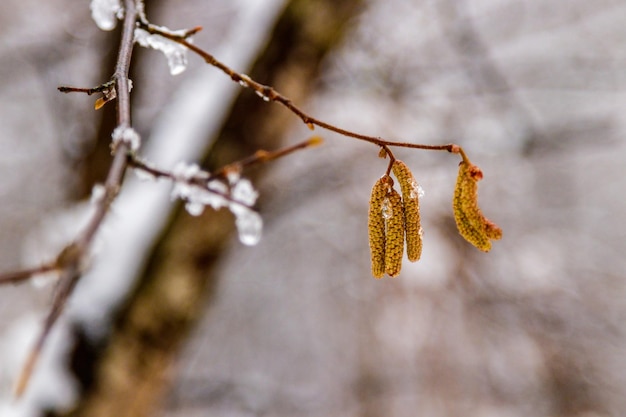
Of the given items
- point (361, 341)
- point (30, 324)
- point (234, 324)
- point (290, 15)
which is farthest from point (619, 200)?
point (30, 324)

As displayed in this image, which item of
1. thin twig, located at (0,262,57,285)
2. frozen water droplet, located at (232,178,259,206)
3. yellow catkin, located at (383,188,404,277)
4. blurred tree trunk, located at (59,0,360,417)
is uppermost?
blurred tree trunk, located at (59,0,360,417)

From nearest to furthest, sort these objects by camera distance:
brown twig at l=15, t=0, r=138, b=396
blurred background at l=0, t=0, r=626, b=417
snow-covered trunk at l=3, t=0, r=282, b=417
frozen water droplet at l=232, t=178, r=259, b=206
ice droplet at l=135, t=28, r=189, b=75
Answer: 1. brown twig at l=15, t=0, r=138, b=396
2. ice droplet at l=135, t=28, r=189, b=75
3. frozen water droplet at l=232, t=178, r=259, b=206
4. snow-covered trunk at l=3, t=0, r=282, b=417
5. blurred background at l=0, t=0, r=626, b=417

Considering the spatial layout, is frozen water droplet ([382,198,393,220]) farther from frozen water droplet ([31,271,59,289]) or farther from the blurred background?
the blurred background

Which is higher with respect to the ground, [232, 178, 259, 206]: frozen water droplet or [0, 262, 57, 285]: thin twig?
[232, 178, 259, 206]: frozen water droplet

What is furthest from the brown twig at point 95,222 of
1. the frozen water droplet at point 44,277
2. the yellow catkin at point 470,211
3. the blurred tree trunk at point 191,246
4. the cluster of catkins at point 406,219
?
the blurred tree trunk at point 191,246

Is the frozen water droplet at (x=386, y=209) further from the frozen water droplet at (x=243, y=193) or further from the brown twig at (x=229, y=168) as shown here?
the frozen water droplet at (x=243, y=193)

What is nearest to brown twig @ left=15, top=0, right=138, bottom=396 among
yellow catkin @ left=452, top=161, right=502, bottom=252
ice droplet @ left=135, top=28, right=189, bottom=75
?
ice droplet @ left=135, top=28, right=189, bottom=75

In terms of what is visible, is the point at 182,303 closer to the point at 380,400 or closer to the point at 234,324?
the point at 380,400

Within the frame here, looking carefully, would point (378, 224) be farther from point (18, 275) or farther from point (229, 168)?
point (18, 275)
